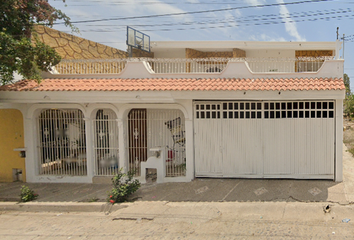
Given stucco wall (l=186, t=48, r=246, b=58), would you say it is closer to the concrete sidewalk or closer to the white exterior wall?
the white exterior wall

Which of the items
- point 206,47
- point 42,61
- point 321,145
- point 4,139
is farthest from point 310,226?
point 206,47

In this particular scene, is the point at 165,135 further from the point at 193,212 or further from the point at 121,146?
the point at 193,212

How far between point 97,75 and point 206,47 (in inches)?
289

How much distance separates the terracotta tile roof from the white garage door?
0.59m

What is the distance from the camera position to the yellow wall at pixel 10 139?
7.88 meters

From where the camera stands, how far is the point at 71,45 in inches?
411

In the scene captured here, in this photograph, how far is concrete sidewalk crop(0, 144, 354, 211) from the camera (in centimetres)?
614

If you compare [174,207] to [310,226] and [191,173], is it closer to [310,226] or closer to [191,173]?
[191,173]

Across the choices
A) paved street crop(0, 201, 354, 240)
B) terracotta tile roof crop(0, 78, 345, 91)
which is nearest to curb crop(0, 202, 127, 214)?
paved street crop(0, 201, 354, 240)

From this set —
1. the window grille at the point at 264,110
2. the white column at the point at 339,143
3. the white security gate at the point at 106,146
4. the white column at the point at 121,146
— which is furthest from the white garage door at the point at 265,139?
the white security gate at the point at 106,146

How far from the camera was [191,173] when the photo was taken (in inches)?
290

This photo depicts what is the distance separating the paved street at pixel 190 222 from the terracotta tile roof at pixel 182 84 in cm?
314

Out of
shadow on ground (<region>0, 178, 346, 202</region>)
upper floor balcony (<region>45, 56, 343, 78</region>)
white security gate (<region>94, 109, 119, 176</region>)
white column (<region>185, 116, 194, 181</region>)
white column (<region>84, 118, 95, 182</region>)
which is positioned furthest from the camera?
white security gate (<region>94, 109, 119, 176</region>)

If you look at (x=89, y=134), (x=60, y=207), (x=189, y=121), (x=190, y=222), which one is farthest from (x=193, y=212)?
(x=89, y=134)
